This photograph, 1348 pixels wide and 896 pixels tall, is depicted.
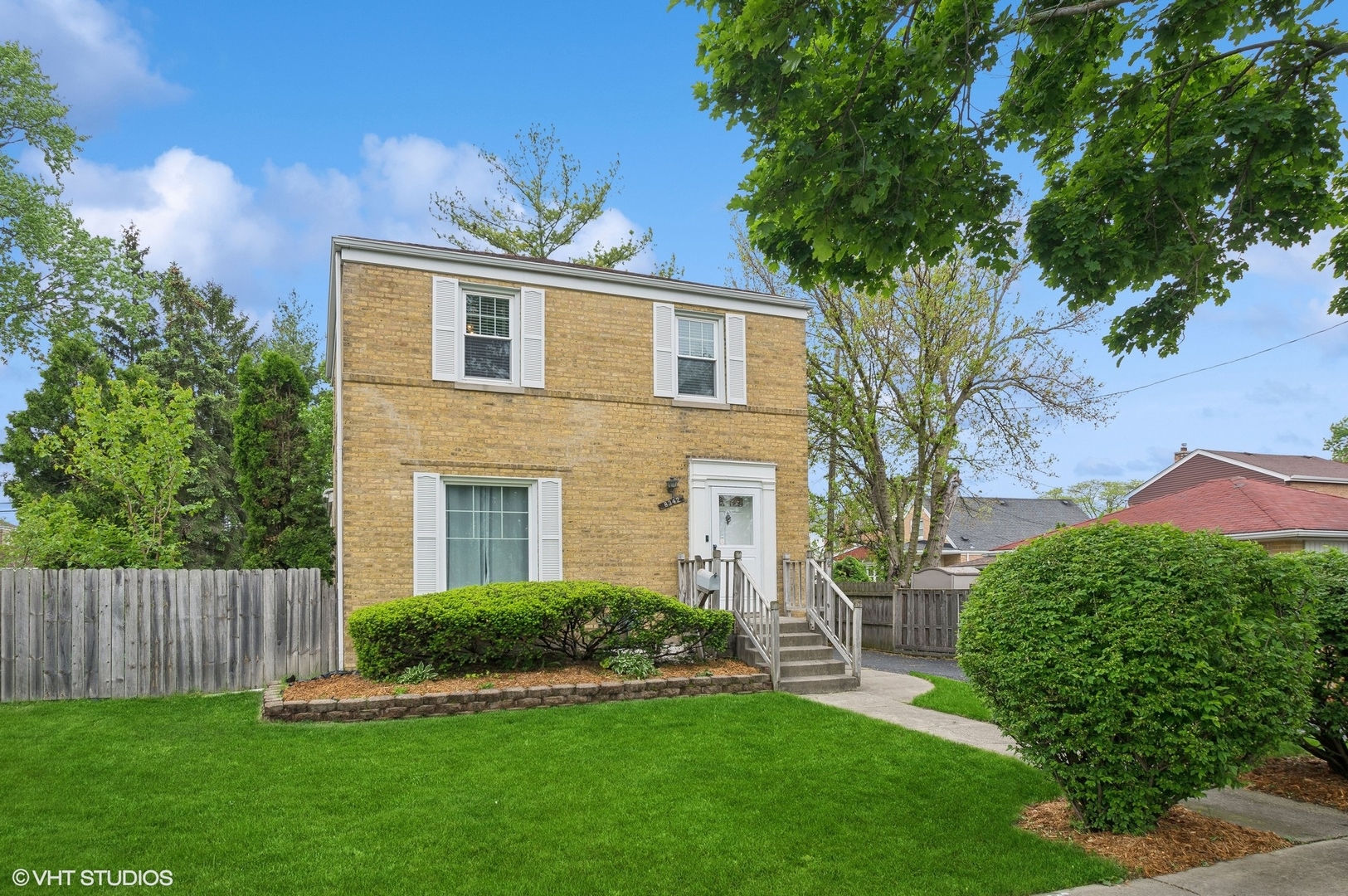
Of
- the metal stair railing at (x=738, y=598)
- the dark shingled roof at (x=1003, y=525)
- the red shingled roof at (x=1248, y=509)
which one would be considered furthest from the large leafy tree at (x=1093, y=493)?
the metal stair railing at (x=738, y=598)

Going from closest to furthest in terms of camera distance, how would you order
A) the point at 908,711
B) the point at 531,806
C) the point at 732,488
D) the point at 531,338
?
the point at 531,806 < the point at 908,711 < the point at 531,338 < the point at 732,488

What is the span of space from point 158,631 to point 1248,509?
21.2m

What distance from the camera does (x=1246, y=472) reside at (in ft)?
83.7

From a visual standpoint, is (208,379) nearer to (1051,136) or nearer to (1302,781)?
(1051,136)

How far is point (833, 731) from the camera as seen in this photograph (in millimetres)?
8227

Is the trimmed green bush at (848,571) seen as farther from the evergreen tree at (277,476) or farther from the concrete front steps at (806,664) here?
the evergreen tree at (277,476)

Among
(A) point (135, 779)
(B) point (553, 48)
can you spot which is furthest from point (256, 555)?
(B) point (553, 48)

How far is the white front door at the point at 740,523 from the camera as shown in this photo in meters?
13.3

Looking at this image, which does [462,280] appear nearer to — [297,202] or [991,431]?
[991,431]

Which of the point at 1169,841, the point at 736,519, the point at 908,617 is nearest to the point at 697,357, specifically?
the point at 736,519

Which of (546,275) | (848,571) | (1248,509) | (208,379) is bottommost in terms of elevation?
(848,571)

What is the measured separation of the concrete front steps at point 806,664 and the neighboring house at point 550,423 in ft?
5.32

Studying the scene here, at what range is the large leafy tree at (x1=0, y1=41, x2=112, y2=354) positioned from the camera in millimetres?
24031

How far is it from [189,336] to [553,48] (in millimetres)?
20584
